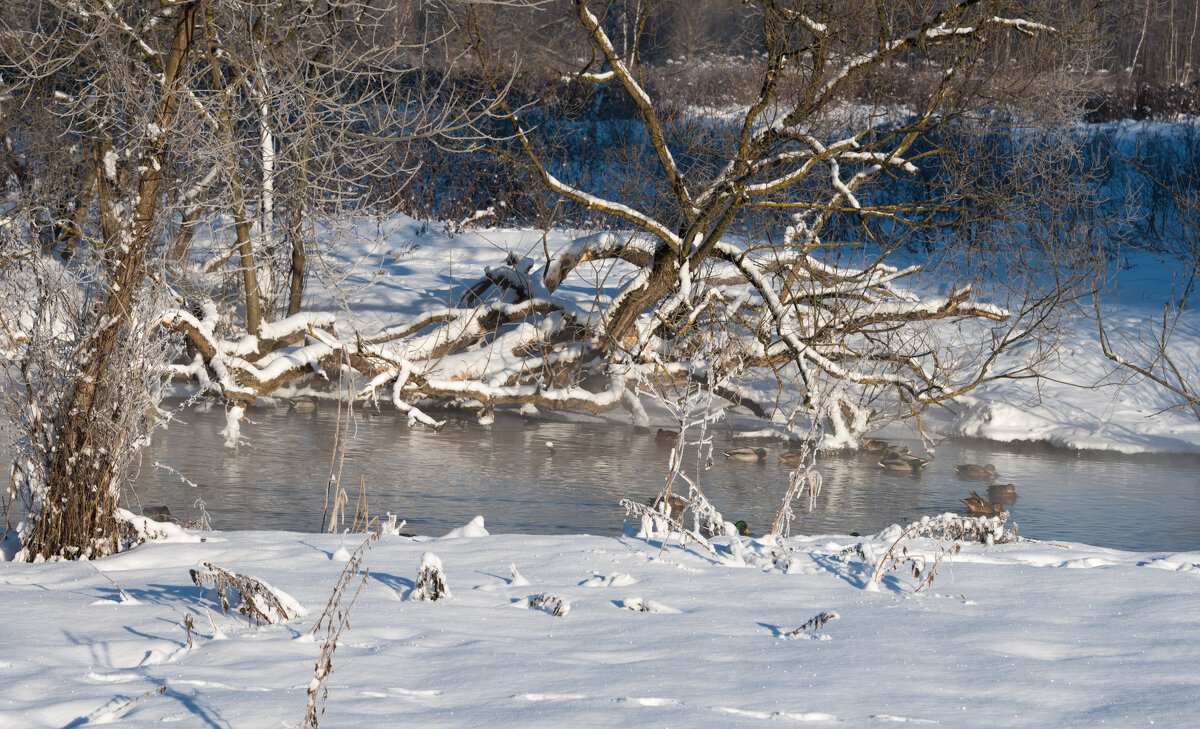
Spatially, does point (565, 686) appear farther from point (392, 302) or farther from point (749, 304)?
point (392, 302)

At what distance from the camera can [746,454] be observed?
10.5 m

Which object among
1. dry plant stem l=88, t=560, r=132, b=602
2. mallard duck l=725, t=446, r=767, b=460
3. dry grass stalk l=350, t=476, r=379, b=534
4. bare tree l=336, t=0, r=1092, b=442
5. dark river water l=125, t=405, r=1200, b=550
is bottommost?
dark river water l=125, t=405, r=1200, b=550

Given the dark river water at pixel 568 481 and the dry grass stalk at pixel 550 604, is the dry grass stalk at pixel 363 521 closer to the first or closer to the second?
the dark river water at pixel 568 481

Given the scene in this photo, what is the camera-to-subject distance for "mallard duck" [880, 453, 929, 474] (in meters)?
10.4

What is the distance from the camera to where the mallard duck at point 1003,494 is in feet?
29.3

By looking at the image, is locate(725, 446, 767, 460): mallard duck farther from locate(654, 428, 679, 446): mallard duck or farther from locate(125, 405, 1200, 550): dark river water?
locate(654, 428, 679, 446): mallard duck

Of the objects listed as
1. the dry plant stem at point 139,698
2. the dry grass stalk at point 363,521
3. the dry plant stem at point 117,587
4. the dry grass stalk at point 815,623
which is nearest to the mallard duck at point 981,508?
the dry grass stalk at point 363,521

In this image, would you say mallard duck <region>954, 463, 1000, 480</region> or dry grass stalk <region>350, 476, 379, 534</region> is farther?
mallard duck <region>954, 463, 1000, 480</region>

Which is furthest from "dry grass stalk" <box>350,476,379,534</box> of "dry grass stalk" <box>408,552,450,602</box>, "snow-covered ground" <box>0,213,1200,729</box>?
"dry grass stalk" <box>408,552,450,602</box>

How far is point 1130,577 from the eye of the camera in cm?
430

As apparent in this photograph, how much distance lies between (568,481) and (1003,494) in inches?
140

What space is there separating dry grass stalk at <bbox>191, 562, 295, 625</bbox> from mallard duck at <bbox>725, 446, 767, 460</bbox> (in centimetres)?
737

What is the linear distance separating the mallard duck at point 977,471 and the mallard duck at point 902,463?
36 centimetres

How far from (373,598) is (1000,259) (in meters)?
12.9
